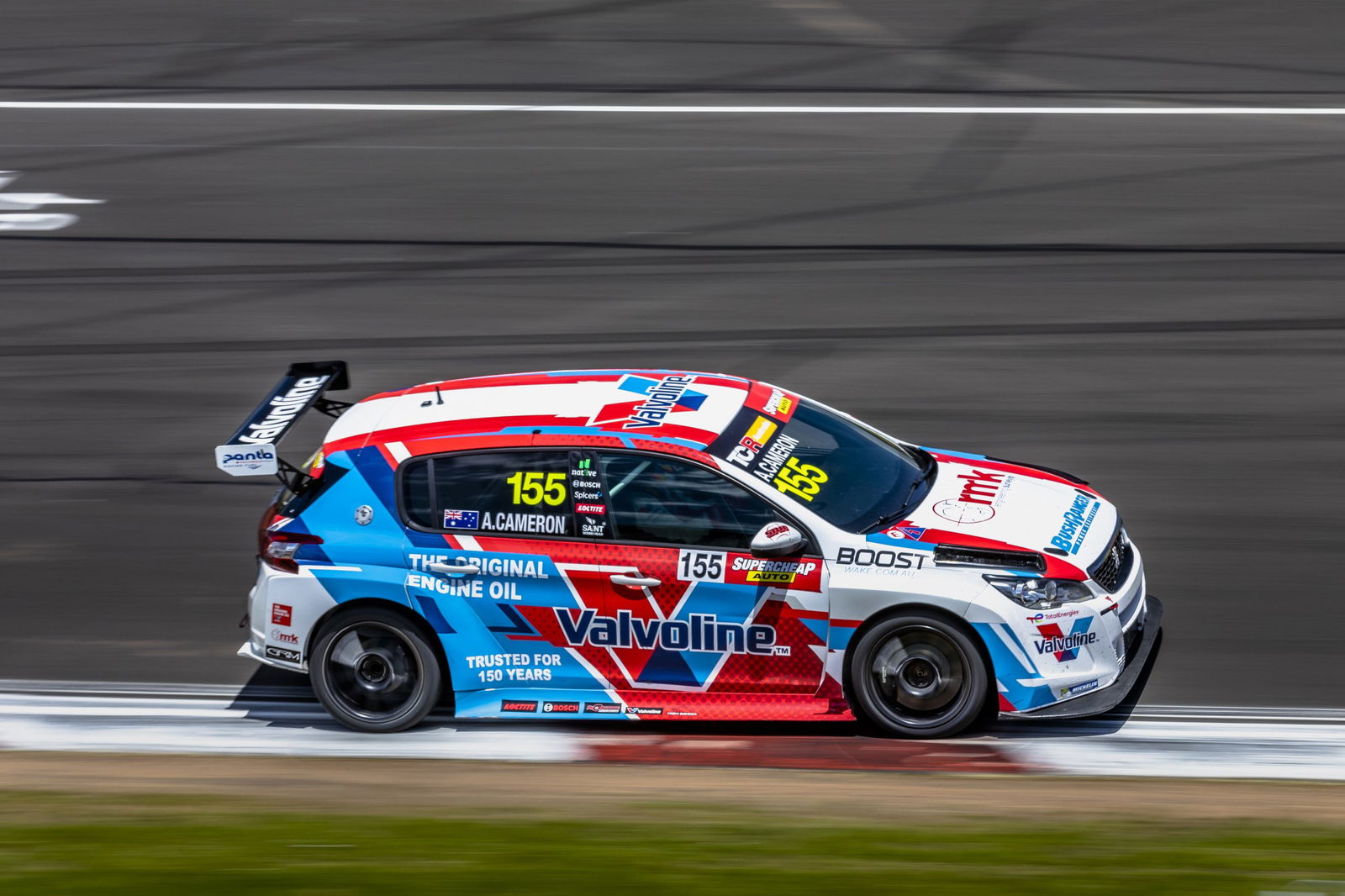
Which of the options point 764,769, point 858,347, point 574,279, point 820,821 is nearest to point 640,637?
point 764,769

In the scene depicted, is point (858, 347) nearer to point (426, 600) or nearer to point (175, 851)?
point (426, 600)

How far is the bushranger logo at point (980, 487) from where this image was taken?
7.91m

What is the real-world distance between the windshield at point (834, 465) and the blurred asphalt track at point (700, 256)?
5.40 ft

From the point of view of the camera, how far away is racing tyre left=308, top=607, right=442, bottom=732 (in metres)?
7.64

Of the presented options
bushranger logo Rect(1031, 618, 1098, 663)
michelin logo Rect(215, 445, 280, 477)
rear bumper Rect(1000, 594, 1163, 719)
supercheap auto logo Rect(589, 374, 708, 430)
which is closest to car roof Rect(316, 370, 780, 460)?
supercheap auto logo Rect(589, 374, 708, 430)

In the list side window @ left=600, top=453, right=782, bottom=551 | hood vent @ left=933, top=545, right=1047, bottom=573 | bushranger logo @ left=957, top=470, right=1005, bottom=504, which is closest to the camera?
hood vent @ left=933, top=545, right=1047, bottom=573

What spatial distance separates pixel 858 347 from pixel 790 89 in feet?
17.8

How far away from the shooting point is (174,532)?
980 centimetres

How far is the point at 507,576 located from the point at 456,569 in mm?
254

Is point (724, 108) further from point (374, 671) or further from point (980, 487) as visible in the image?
point (374, 671)

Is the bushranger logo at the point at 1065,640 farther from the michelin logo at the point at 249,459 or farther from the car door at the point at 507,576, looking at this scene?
the michelin logo at the point at 249,459

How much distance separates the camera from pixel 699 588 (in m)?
7.41

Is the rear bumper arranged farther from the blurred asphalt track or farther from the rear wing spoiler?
the rear wing spoiler

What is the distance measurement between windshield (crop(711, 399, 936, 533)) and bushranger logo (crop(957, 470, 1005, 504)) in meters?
0.20
